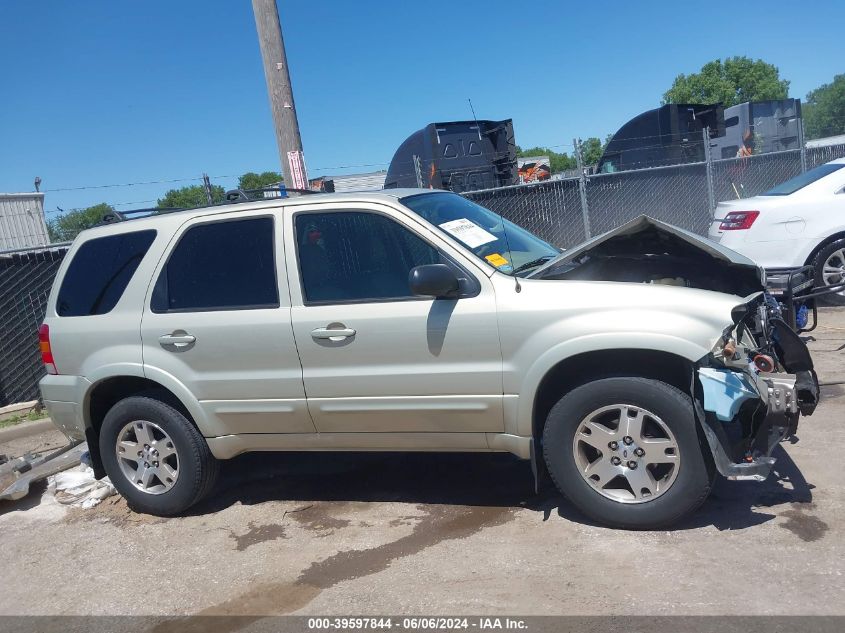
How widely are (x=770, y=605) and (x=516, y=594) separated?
106 centimetres

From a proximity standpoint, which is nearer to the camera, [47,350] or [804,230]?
[47,350]

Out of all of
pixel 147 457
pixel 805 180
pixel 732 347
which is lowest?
pixel 147 457

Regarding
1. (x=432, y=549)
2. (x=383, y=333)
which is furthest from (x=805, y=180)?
(x=432, y=549)

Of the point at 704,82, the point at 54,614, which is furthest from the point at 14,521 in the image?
the point at 704,82

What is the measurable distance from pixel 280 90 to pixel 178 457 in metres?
4.52

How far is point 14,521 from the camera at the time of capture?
5355 millimetres

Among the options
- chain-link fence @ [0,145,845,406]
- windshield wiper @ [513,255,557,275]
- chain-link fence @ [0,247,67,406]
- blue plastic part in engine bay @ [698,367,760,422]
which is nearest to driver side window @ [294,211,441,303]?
windshield wiper @ [513,255,557,275]

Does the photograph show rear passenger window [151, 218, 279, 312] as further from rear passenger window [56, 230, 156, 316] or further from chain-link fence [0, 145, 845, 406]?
chain-link fence [0, 145, 845, 406]

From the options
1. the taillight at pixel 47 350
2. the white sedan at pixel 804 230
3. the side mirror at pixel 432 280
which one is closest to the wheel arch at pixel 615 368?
the side mirror at pixel 432 280

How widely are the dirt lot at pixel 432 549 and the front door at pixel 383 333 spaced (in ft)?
2.12

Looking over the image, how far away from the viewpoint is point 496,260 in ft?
14.0

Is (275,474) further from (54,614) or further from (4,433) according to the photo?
(4,433)

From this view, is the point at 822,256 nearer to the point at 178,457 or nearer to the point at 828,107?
the point at 178,457

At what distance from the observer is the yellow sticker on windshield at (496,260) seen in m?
4.20
